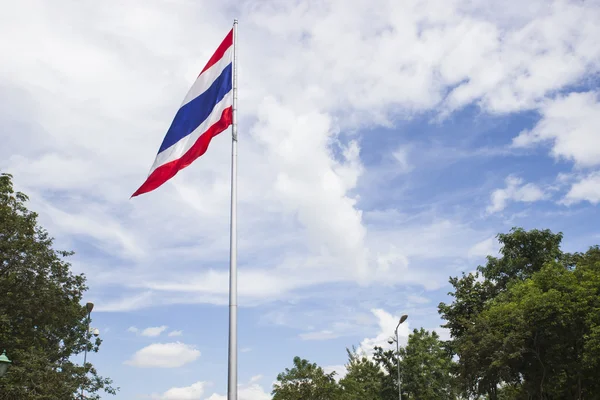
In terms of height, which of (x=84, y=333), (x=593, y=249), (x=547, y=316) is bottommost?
(x=547, y=316)

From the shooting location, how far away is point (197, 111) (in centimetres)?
1316

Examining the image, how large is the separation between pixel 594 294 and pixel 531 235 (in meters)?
13.6

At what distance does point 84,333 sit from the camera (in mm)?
39406

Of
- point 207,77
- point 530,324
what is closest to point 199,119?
point 207,77

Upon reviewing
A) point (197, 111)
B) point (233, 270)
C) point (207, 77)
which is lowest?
point (233, 270)

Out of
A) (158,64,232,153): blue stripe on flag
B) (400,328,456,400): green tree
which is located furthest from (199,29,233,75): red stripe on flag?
(400,328,456,400): green tree

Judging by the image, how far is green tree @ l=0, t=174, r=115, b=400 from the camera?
2670 centimetres

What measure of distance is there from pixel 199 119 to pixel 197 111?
0.89 feet

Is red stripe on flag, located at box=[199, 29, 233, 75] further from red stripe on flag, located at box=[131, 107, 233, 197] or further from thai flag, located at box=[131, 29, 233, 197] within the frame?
red stripe on flag, located at box=[131, 107, 233, 197]

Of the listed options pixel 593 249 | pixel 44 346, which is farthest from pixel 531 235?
pixel 44 346

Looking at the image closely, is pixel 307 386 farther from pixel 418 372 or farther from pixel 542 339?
pixel 542 339

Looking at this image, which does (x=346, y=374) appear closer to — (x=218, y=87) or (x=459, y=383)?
(x=459, y=383)

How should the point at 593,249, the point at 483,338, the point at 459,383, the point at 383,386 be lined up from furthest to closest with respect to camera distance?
the point at 383,386
the point at 593,249
the point at 459,383
the point at 483,338

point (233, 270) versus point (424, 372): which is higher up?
point (424, 372)
